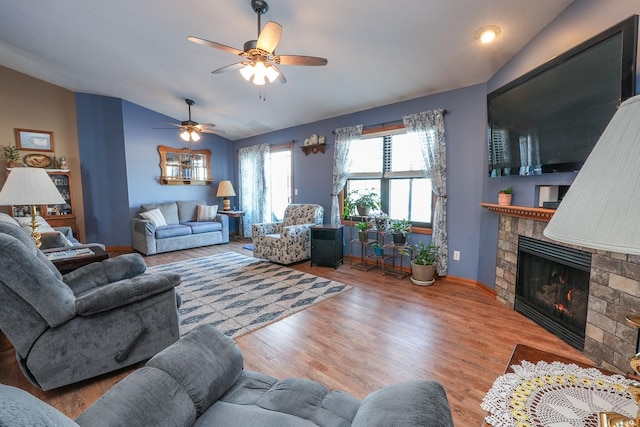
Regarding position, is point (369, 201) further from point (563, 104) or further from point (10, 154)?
point (10, 154)

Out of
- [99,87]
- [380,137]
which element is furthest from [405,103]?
[99,87]

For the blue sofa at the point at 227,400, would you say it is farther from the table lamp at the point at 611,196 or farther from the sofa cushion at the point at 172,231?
the sofa cushion at the point at 172,231

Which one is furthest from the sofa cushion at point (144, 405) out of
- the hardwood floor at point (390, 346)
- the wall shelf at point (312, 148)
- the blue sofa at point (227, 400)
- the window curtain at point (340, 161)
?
the wall shelf at point (312, 148)

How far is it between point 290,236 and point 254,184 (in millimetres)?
2660

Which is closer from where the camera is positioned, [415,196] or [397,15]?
[397,15]

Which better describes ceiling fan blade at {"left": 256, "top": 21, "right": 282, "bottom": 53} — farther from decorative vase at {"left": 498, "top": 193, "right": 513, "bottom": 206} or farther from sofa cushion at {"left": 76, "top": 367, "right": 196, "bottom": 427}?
decorative vase at {"left": 498, "top": 193, "right": 513, "bottom": 206}

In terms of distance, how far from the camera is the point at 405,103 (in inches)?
156

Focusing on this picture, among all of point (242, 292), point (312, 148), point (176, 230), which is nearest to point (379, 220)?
point (312, 148)

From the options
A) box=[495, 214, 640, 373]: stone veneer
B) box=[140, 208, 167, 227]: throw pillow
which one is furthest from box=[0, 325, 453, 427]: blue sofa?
box=[140, 208, 167, 227]: throw pillow

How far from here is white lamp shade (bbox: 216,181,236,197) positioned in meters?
6.67

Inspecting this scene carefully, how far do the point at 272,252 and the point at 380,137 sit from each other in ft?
8.44

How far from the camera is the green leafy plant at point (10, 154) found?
15.3ft

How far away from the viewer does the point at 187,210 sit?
6.25m

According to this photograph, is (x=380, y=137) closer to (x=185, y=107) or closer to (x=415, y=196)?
(x=415, y=196)
